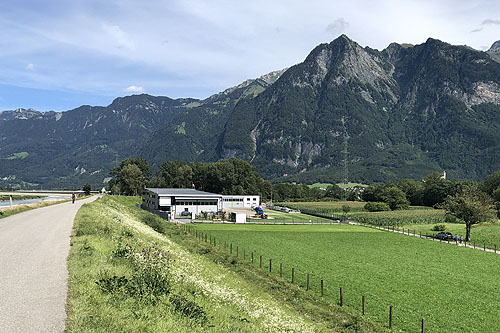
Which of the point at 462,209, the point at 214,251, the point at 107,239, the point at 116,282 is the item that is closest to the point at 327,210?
the point at 462,209

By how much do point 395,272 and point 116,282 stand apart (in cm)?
3059

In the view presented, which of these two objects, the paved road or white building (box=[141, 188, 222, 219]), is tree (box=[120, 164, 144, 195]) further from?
the paved road

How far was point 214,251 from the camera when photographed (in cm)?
4341

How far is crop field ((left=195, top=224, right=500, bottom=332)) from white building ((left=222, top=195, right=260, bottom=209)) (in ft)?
265

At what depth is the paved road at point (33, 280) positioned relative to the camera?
10.8m

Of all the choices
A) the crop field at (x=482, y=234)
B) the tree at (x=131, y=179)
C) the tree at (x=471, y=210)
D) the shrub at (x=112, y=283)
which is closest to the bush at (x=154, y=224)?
the shrub at (x=112, y=283)

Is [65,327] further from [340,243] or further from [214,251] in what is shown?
[340,243]

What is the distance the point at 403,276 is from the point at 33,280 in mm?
31981

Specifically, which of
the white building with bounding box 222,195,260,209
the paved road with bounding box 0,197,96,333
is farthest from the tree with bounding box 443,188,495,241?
the white building with bounding box 222,195,260,209

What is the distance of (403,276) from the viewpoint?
3459 centimetres

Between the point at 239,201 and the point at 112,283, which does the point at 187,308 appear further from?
the point at 239,201

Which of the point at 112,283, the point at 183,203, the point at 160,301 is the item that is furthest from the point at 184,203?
the point at 160,301

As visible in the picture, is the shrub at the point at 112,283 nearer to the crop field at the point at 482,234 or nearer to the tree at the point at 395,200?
the crop field at the point at 482,234

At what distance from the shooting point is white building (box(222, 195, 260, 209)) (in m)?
141
